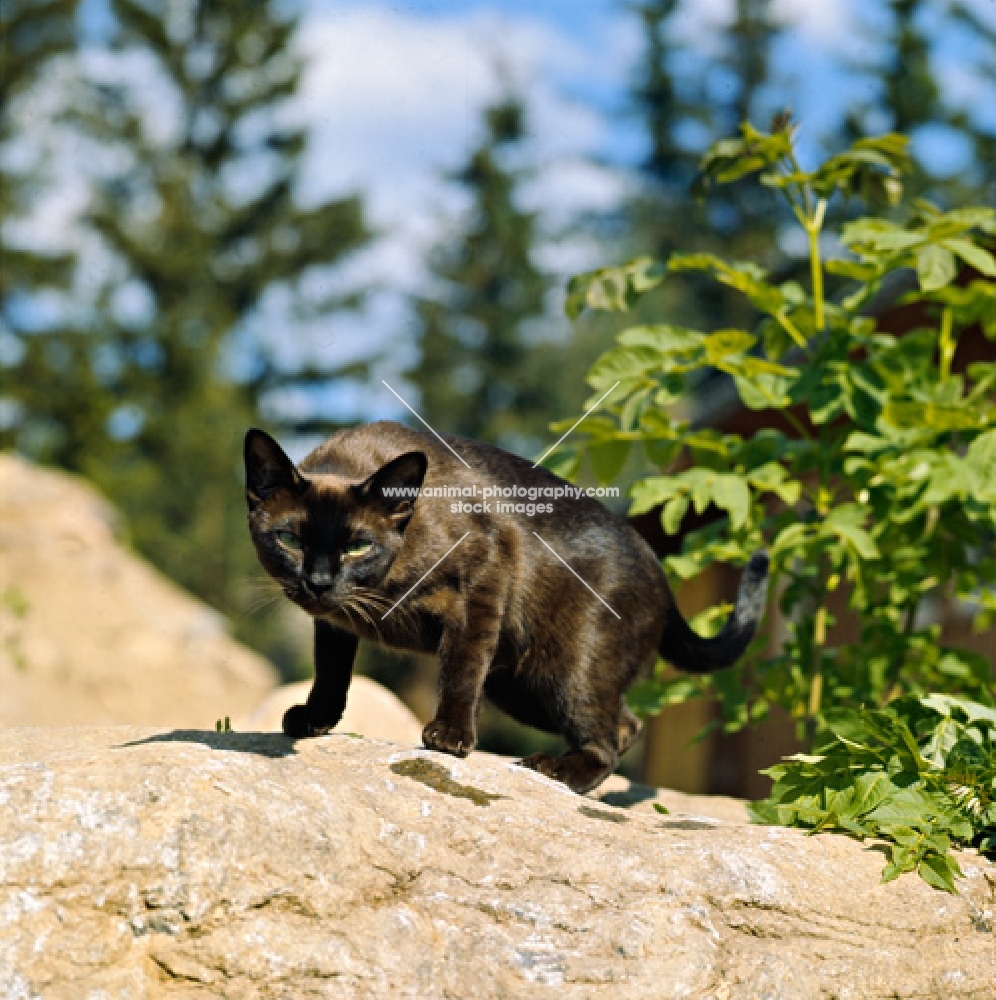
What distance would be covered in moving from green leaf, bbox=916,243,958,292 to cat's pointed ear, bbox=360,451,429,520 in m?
2.12

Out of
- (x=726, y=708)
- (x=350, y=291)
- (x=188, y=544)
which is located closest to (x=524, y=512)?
(x=726, y=708)

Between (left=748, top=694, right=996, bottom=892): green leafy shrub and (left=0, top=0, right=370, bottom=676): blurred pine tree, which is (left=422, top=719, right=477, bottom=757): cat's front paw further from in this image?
(left=0, top=0, right=370, bottom=676): blurred pine tree

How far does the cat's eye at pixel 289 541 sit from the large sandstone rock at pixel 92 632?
877cm

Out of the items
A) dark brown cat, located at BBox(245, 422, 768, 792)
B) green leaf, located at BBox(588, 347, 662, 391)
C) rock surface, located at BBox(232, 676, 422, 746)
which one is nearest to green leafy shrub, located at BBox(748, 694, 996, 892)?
dark brown cat, located at BBox(245, 422, 768, 792)

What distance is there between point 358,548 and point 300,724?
2.26ft

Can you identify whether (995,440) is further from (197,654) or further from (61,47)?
(61,47)

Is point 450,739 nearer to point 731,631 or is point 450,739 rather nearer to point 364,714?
point 731,631

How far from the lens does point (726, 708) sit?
507cm

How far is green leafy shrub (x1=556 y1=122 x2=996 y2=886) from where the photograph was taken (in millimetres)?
4727

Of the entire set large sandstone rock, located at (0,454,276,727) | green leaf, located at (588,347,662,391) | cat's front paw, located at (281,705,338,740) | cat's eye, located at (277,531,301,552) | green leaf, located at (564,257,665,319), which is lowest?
large sandstone rock, located at (0,454,276,727)

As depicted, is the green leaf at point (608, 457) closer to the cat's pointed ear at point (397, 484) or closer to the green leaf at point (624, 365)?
the green leaf at point (624, 365)

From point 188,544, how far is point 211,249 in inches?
220

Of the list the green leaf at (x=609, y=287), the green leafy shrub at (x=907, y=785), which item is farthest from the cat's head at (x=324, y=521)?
the green leaf at (x=609, y=287)

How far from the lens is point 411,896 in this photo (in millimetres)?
3029
